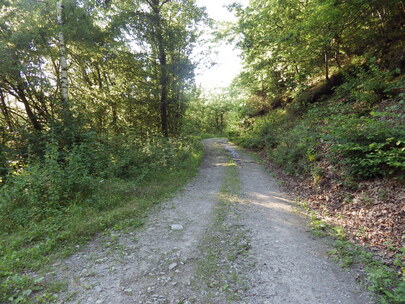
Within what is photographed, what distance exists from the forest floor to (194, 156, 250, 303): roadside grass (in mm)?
15

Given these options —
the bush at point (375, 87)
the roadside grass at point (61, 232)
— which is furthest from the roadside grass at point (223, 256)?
the bush at point (375, 87)

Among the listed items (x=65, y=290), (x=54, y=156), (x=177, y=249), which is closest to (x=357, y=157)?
(x=177, y=249)

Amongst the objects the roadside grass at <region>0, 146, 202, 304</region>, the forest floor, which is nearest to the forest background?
the roadside grass at <region>0, 146, 202, 304</region>

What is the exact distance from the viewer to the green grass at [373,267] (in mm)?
2719

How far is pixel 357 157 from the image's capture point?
5.92 meters

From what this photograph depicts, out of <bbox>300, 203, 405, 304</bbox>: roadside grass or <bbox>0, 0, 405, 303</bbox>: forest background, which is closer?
<bbox>300, 203, 405, 304</bbox>: roadside grass

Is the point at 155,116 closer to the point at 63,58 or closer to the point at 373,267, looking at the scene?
the point at 63,58

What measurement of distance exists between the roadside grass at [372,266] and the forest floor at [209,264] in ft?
0.59

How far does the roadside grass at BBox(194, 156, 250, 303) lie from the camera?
9.87 ft

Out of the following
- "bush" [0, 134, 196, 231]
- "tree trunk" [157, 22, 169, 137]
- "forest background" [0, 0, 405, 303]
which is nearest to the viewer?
"forest background" [0, 0, 405, 303]

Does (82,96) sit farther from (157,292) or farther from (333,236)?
(333,236)

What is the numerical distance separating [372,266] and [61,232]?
6.05 m

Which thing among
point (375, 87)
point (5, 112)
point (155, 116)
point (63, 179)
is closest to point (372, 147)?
point (375, 87)

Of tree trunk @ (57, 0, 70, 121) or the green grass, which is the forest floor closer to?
the green grass
